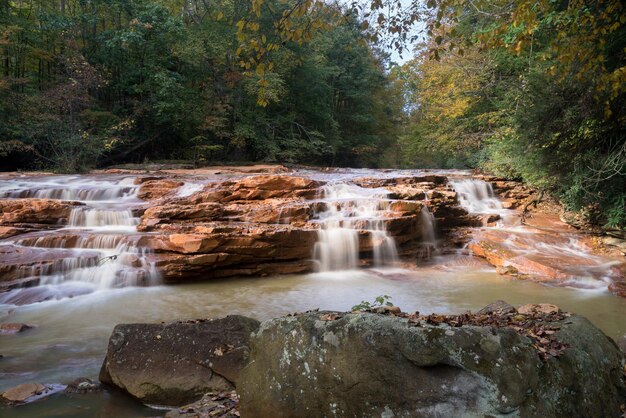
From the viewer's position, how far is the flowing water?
5.06 meters

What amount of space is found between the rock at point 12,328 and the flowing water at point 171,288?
0.14 m

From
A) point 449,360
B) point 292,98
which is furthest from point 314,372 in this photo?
point 292,98

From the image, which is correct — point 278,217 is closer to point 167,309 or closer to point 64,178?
point 167,309

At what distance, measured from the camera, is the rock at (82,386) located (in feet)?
13.1

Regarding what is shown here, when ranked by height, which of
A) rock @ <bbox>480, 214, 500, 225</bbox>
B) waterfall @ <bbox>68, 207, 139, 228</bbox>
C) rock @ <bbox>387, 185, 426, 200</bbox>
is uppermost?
rock @ <bbox>387, 185, 426, 200</bbox>

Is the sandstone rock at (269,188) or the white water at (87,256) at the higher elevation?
the sandstone rock at (269,188)

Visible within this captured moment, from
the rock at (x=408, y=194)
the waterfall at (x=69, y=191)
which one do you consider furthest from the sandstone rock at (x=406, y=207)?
the waterfall at (x=69, y=191)

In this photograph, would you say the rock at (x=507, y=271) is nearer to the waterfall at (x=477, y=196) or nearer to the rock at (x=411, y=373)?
the waterfall at (x=477, y=196)

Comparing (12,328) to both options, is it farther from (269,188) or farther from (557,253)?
(557,253)

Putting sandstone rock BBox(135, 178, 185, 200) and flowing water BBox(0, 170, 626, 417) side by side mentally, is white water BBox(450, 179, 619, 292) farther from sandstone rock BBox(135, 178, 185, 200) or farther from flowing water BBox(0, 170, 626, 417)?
sandstone rock BBox(135, 178, 185, 200)

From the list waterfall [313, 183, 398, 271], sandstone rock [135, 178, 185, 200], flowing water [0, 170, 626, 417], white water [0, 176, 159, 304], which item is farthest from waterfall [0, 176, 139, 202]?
waterfall [313, 183, 398, 271]

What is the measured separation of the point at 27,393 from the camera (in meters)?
3.86

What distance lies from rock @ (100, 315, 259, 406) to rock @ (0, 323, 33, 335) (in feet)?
8.70

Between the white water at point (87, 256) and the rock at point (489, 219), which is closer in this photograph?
the white water at point (87, 256)
